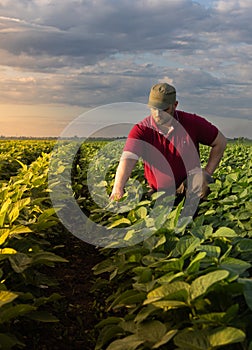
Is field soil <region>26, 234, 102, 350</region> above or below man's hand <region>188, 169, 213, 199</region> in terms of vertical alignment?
below

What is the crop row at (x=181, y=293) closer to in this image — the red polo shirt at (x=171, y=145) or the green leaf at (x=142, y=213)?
the green leaf at (x=142, y=213)

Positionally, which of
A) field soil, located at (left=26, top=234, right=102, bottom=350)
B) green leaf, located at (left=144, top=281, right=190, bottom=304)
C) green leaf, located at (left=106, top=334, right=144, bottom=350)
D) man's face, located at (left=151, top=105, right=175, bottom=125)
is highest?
man's face, located at (left=151, top=105, right=175, bottom=125)

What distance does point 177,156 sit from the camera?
581cm

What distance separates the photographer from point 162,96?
5406mm

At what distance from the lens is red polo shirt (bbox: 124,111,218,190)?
5672mm

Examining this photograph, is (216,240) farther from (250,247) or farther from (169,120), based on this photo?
(169,120)

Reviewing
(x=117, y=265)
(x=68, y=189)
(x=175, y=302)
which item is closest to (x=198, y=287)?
(x=175, y=302)

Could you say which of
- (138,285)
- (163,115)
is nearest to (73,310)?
(138,285)

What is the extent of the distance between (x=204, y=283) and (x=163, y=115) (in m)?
3.48

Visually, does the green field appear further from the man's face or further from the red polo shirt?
the man's face

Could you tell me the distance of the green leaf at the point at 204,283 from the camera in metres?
2.16

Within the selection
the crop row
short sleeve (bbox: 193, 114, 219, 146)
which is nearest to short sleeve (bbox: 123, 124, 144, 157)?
short sleeve (bbox: 193, 114, 219, 146)

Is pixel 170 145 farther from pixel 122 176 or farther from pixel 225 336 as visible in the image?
pixel 225 336

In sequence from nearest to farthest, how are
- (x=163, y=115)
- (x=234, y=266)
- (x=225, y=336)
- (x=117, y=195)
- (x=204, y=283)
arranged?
(x=225, y=336), (x=204, y=283), (x=234, y=266), (x=117, y=195), (x=163, y=115)
